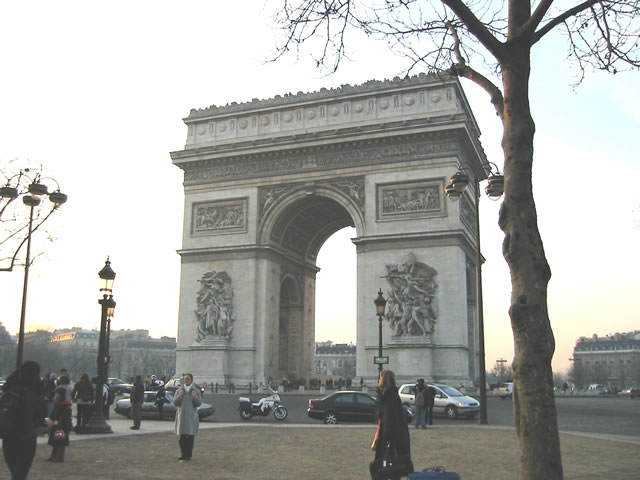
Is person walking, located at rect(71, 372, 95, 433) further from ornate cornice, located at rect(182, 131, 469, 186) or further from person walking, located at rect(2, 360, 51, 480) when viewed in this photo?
ornate cornice, located at rect(182, 131, 469, 186)

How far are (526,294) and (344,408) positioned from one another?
17.1 metres

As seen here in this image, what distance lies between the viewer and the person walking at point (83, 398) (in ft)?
54.2

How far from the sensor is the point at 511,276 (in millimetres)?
6785

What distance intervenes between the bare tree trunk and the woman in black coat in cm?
156

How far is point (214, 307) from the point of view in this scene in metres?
38.6

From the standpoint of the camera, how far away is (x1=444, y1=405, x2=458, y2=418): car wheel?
2465 centimetres

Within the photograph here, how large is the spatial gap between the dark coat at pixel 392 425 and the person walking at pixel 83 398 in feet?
35.5

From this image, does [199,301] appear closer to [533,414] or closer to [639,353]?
[533,414]

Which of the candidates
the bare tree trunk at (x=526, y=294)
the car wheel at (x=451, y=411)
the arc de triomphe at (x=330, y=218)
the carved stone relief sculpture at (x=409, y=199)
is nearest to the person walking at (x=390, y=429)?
the bare tree trunk at (x=526, y=294)

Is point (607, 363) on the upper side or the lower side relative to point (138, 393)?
upper

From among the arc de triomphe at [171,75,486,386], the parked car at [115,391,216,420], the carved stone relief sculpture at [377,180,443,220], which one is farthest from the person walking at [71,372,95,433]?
the carved stone relief sculpture at [377,180,443,220]

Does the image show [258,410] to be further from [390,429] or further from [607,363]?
[607,363]

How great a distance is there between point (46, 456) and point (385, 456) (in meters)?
7.35

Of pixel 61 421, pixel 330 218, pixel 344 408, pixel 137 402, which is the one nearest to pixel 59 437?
pixel 61 421
